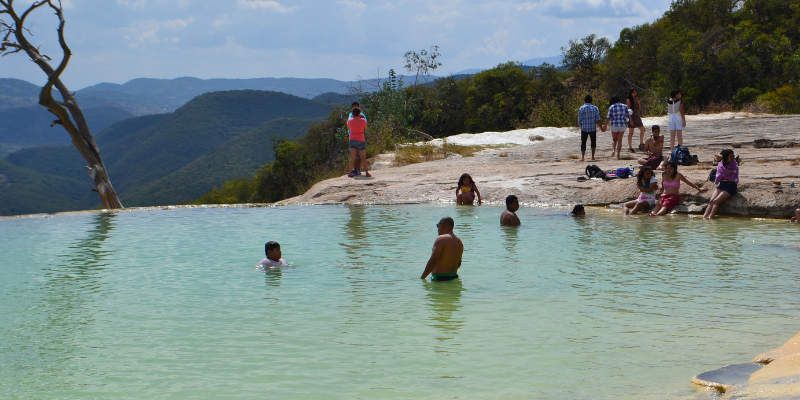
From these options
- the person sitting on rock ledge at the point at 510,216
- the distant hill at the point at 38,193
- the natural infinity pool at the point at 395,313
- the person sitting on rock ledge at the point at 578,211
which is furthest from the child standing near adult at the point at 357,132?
the distant hill at the point at 38,193

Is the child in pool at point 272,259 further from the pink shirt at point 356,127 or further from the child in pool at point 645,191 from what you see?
the pink shirt at point 356,127

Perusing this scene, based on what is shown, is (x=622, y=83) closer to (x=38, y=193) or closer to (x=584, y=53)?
(x=584, y=53)

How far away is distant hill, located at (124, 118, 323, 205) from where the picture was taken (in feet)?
353

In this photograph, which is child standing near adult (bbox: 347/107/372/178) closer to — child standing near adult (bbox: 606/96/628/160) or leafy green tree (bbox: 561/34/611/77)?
child standing near adult (bbox: 606/96/628/160)

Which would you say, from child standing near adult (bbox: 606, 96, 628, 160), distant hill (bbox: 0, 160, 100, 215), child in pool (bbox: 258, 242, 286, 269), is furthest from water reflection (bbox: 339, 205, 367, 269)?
distant hill (bbox: 0, 160, 100, 215)

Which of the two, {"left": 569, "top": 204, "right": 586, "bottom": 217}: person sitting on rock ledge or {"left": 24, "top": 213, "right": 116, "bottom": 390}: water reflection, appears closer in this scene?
{"left": 24, "top": 213, "right": 116, "bottom": 390}: water reflection

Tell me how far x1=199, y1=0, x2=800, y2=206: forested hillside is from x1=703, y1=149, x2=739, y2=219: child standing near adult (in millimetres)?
13024

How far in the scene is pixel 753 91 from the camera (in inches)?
1286

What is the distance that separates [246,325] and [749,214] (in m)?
9.59

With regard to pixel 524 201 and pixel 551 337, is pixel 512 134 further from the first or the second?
pixel 551 337

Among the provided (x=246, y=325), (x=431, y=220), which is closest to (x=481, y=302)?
(x=246, y=325)

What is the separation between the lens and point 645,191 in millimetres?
12672

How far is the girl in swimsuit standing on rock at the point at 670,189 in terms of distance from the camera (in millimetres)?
12219

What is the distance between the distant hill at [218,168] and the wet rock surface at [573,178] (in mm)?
86907
